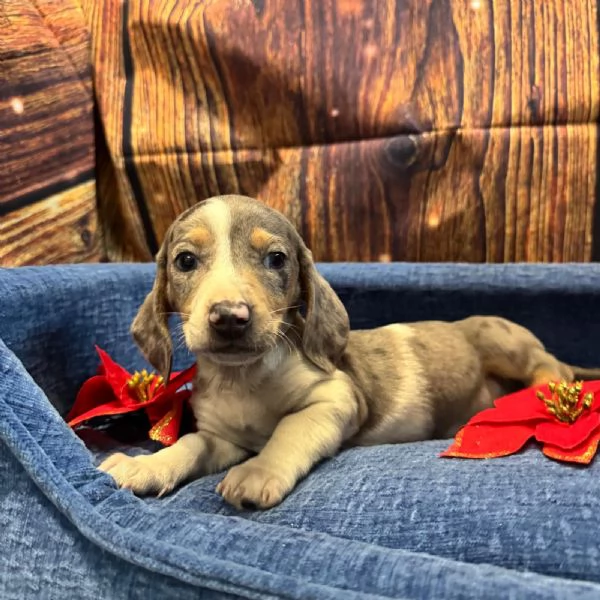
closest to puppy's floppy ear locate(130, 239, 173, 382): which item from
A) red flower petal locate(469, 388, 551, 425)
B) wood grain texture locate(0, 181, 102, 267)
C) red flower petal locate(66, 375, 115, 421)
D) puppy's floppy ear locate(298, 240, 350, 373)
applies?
red flower petal locate(66, 375, 115, 421)

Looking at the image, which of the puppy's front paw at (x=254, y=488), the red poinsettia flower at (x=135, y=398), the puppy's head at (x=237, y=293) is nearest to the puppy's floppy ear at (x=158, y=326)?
the puppy's head at (x=237, y=293)

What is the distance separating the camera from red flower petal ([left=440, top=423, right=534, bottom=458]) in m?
1.66

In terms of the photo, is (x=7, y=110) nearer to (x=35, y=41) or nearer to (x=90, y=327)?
(x=35, y=41)

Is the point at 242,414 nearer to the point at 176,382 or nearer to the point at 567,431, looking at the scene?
the point at 176,382

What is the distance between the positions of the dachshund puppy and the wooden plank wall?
631 millimetres

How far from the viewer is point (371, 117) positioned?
2748 millimetres

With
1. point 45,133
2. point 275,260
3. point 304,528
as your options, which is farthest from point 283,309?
point 45,133

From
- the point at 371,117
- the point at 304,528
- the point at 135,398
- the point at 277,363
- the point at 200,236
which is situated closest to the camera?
the point at 304,528

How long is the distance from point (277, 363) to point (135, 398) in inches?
19.7

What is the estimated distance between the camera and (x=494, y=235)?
2.78m

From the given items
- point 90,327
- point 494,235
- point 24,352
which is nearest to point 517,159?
point 494,235

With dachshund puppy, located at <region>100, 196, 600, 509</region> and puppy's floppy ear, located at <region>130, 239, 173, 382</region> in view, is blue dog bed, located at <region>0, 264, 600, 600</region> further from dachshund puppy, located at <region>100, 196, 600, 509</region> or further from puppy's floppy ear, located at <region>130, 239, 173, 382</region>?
puppy's floppy ear, located at <region>130, 239, 173, 382</region>

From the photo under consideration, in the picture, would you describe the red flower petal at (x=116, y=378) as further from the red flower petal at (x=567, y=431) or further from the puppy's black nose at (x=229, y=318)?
the red flower petal at (x=567, y=431)

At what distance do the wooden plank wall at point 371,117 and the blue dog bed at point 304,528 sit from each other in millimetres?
1179
